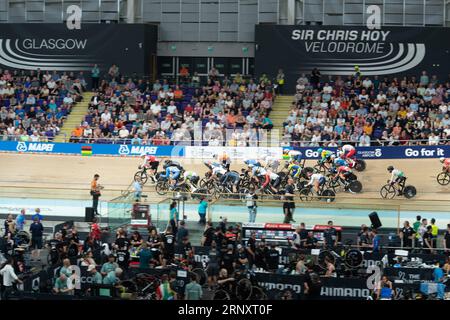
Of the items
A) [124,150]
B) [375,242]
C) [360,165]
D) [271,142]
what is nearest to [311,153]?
[271,142]

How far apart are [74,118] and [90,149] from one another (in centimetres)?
430

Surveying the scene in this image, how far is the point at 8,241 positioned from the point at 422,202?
42.1 ft

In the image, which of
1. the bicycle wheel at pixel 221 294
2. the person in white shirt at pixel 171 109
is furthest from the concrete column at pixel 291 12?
the bicycle wheel at pixel 221 294

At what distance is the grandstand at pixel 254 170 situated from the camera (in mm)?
22812

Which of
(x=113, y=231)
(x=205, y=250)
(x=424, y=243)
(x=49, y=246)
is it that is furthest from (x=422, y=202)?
(x=49, y=246)

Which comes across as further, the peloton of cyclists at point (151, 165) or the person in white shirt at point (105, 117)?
the person in white shirt at point (105, 117)

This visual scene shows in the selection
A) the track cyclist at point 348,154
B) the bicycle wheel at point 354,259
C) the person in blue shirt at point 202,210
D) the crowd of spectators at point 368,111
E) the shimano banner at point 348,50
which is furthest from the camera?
the shimano banner at point 348,50

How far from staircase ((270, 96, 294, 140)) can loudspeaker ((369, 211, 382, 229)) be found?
1703cm

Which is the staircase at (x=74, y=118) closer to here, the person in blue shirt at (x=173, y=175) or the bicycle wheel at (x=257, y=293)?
the person in blue shirt at (x=173, y=175)

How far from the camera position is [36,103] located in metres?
47.5

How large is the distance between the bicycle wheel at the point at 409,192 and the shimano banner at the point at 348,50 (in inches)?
631

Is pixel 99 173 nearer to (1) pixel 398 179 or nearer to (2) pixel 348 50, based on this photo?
(1) pixel 398 179

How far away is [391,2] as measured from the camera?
160ft

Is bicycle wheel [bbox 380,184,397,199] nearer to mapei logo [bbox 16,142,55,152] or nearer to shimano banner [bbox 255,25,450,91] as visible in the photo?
shimano banner [bbox 255,25,450,91]
